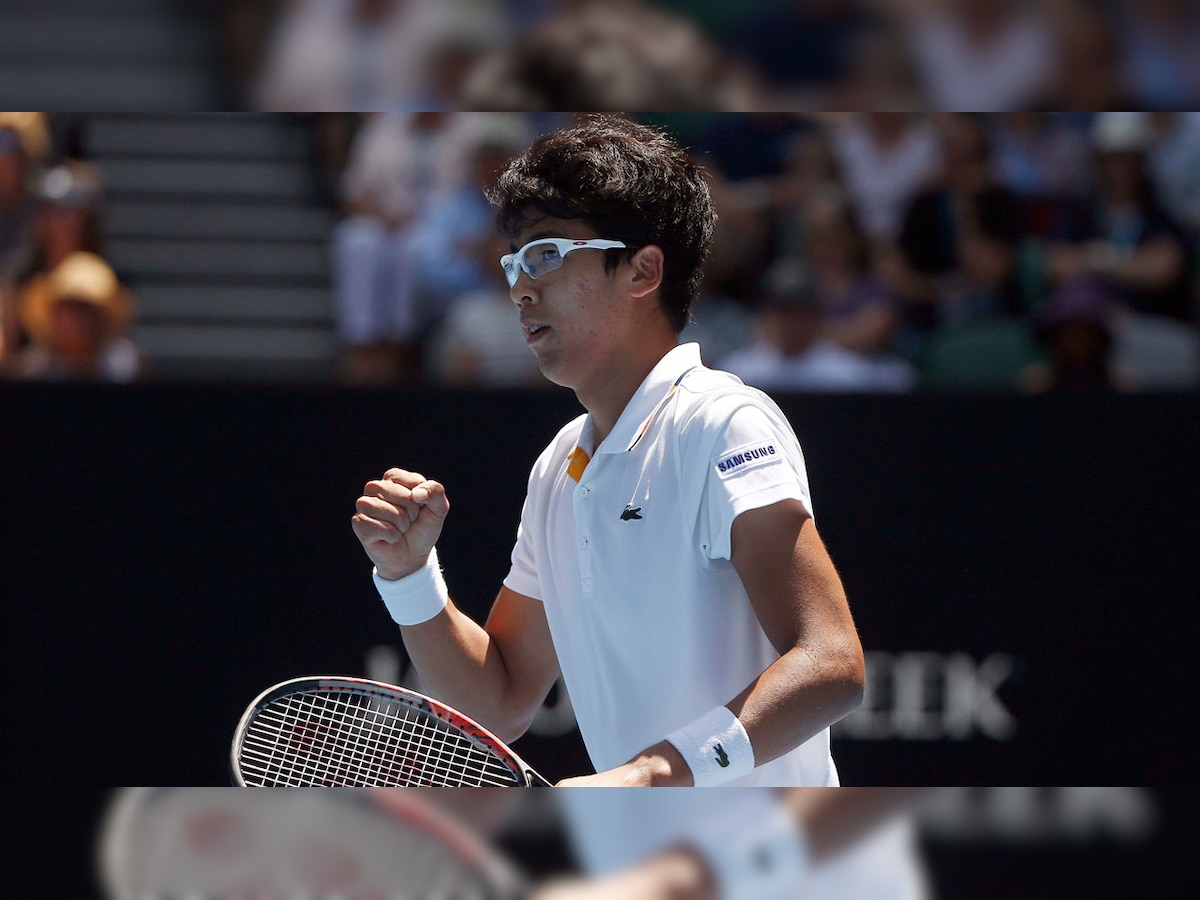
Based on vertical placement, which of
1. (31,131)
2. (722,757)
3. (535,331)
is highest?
(31,131)

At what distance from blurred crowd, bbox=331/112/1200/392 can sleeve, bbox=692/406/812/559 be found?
9.02 feet

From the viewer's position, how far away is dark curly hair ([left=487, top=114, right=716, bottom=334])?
6.32 feet

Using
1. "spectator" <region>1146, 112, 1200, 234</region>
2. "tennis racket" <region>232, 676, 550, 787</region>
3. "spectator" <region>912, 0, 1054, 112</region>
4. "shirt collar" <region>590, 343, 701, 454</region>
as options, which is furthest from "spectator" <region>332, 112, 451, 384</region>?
"spectator" <region>912, 0, 1054, 112</region>

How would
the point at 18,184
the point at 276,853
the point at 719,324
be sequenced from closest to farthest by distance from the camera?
1. the point at 276,853
2. the point at 719,324
3. the point at 18,184

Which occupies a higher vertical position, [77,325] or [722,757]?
[77,325]

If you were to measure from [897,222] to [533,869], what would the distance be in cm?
438

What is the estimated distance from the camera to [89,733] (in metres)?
4.13

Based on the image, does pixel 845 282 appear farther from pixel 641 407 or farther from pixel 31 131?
pixel 641 407

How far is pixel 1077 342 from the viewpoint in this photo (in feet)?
14.9

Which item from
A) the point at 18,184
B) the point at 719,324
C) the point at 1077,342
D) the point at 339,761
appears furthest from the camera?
the point at 18,184

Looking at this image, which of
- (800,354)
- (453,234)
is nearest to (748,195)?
(800,354)

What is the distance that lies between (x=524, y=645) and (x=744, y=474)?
63 centimetres

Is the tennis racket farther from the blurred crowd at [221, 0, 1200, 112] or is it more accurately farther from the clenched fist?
the blurred crowd at [221, 0, 1200, 112]

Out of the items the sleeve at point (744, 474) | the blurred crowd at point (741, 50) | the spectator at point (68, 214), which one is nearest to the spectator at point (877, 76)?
the blurred crowd at point (741, 50)
